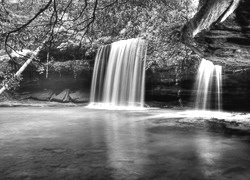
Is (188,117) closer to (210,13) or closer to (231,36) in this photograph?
(231,36)

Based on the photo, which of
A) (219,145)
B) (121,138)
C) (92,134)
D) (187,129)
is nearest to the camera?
(219,145)

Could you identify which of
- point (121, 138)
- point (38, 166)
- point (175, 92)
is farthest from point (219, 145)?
point (175, 92)

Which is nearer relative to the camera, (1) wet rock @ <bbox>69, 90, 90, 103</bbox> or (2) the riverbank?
(2) the riverbank

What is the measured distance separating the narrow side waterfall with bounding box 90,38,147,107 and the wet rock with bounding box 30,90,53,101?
4.34m

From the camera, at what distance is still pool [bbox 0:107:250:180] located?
4.12 m

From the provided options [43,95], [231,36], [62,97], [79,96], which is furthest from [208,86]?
[43,95]

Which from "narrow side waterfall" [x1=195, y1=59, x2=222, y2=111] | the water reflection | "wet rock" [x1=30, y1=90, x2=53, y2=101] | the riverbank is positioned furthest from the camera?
"wet rock" [x1=30, y1=90, x2=53, y2=101]

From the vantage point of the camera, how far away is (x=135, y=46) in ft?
54.5

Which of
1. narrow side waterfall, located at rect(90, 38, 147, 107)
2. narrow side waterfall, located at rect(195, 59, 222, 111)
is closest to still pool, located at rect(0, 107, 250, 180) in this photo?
narrow side waterfall, located at rect(195, 59, 222, 111)

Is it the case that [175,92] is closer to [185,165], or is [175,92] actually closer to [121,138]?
[121,138]

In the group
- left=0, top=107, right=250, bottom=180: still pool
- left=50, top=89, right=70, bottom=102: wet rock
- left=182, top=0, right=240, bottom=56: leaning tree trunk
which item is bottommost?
left=0, top=107, right=250, bottom=180: still pool

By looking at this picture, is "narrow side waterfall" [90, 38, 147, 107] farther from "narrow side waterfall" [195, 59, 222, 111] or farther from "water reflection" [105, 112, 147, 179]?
"water reflection" [105, 112, 147, 179]

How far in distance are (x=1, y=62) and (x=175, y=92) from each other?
11.4m

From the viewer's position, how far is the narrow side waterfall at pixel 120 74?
16469 mm
